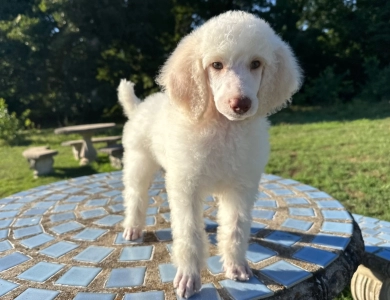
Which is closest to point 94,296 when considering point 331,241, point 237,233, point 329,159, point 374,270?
point 237,233

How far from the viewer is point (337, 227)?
7.49 ft

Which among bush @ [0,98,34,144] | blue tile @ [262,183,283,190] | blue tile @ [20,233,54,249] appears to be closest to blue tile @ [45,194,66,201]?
blue tile @ [20,233,54,249]

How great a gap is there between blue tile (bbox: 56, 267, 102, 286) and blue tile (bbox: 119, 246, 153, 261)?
0.18 metres


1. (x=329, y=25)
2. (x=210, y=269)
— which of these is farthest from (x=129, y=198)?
(x=329, y=25)

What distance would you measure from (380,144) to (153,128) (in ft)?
13.9

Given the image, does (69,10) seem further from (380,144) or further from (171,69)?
(171,69)

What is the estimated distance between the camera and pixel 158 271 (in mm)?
1819

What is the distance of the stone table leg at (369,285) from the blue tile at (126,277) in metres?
1.64

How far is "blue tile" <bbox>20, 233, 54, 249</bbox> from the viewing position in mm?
2182

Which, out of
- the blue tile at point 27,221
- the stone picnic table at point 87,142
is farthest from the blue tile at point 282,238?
the stone picnic table at point 87,142

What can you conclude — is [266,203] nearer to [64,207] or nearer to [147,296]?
[147,296]

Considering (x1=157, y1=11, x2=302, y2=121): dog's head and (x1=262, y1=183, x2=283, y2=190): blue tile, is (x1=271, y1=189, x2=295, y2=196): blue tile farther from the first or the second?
(x1=157, y1=11, x2=302, y2=121): dog's head

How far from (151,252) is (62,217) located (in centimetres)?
97

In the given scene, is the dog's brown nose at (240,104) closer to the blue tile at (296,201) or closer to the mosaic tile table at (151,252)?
the mosaic tile table at (151,252)
